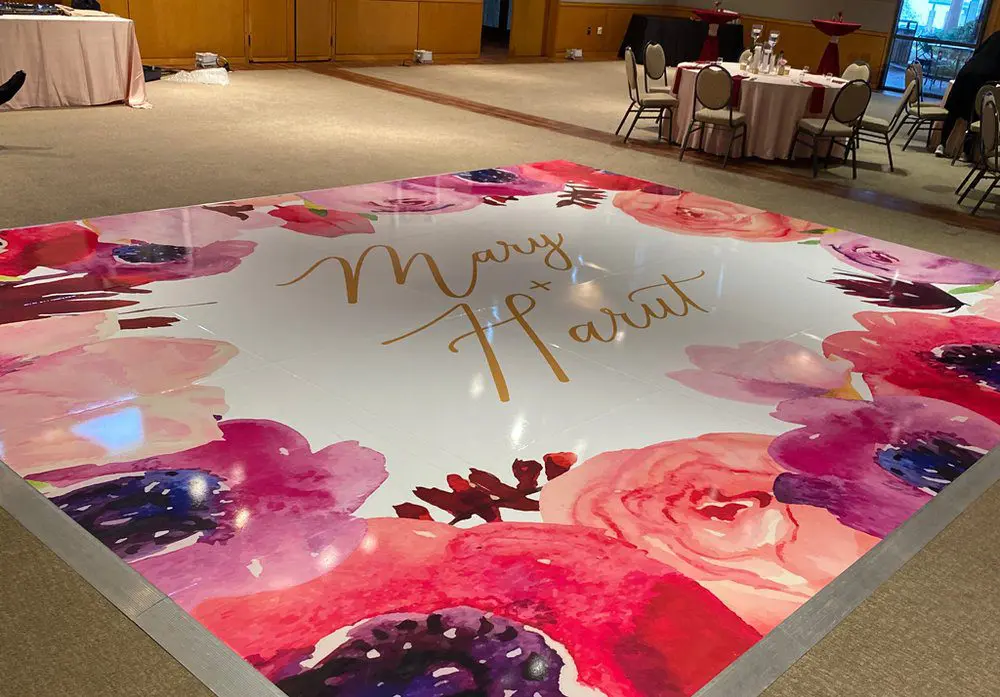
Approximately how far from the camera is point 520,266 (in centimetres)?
498

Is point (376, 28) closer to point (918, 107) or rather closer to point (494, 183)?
point (494, 183)

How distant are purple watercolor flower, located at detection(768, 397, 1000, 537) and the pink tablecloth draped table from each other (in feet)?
23.4

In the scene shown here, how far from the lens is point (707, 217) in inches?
249

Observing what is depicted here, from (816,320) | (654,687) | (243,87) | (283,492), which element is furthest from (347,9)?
(654,687)

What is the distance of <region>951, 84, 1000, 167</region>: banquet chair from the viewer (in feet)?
23.5

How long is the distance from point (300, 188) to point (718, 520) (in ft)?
14.1

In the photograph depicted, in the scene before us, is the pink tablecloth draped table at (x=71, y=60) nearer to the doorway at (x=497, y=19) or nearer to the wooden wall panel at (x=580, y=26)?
the wooden wall panel at (x=580, y=26)

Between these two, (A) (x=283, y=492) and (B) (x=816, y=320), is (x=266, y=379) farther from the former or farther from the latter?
(B) (x=816, y=320)

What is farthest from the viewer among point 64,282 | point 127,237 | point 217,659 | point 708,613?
point 127,237

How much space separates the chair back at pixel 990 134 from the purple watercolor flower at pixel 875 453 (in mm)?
3830

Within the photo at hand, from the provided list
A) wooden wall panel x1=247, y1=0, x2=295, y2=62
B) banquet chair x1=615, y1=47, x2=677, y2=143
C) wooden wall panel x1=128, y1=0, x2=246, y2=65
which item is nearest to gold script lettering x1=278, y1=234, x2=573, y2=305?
banquet chair x1=615, y1=47, x2=677, y2=143

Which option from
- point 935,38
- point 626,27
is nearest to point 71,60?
point 626,27

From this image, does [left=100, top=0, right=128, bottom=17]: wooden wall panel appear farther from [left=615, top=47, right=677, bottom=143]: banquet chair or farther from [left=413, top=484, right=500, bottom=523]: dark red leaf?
[left=413, top=484, right=500, bottom=523]: dark red leaf

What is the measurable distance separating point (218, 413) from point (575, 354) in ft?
5.13
